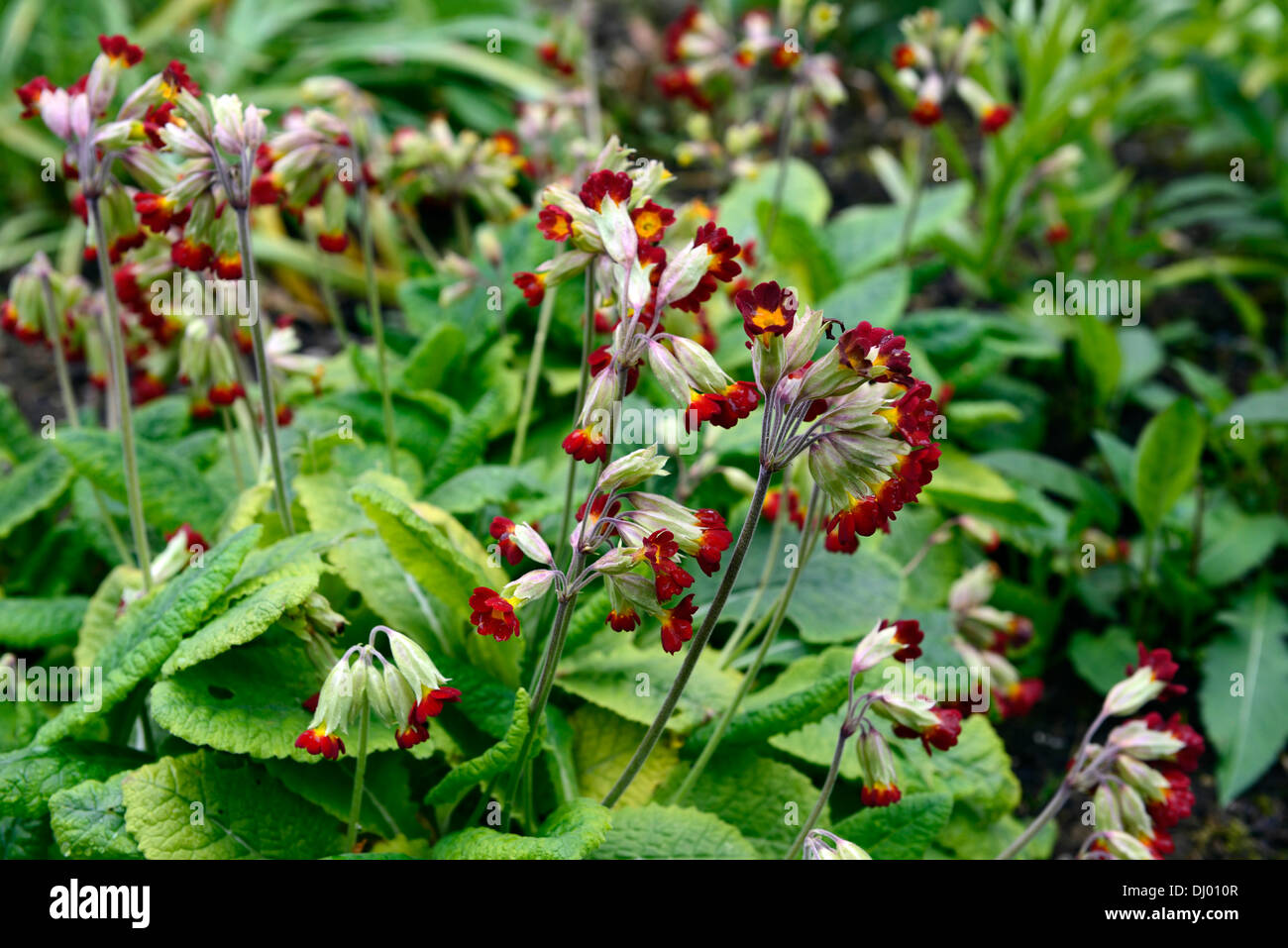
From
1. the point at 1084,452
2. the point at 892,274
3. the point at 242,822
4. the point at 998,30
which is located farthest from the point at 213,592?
the point at 998,30

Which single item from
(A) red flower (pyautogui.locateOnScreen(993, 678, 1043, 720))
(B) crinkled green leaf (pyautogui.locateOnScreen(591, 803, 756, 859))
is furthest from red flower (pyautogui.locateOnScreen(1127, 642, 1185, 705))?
(B) crinkled green leaf (pyautogui.locateOnScreen(591, 803, 756, 859))

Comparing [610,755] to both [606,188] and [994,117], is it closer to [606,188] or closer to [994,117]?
[606,188]

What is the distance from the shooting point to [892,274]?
363cm

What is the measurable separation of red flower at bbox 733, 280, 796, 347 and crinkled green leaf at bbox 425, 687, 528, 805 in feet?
2.29

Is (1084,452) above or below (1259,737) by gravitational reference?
above

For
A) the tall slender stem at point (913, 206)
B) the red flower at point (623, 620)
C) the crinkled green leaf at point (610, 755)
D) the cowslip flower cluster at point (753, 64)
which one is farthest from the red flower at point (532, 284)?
the tall slender stem at point (913, 206)

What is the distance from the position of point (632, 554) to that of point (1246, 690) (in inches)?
92.9

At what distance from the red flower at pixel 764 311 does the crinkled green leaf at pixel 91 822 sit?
1394 mm

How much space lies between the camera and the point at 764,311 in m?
1.66

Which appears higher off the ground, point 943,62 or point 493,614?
point 943,62

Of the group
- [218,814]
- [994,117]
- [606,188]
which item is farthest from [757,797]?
[994,117]

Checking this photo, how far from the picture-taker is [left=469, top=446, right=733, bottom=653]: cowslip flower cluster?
1687mm
